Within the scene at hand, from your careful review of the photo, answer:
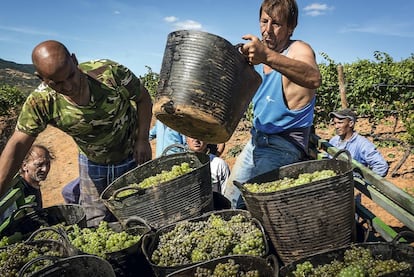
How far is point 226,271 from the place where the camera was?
1924mm

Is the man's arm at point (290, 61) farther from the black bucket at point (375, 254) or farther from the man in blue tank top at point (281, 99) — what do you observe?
the black bucket at point (375, 254)

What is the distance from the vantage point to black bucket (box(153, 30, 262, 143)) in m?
Result: 2.28

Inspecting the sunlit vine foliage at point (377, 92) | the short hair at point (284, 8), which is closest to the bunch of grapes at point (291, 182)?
the short hair at point (284, 8)

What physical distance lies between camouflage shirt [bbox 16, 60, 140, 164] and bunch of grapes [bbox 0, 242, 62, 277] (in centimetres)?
104

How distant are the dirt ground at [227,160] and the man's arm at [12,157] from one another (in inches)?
231

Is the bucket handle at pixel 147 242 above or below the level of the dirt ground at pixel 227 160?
above

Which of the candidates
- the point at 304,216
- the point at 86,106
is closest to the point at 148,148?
the point at 86,106

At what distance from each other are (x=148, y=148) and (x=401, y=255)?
227 cm

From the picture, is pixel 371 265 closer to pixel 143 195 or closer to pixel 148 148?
pixel 143 195

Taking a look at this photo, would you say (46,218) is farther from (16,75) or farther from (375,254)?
(16,75)

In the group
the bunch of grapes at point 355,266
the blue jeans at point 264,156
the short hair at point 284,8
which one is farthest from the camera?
the blue jeans at point 264,156

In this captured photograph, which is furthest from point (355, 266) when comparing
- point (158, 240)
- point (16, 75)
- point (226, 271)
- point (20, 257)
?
point (16, 75)

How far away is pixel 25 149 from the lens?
302 cm

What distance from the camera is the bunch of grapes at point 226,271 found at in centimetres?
192
